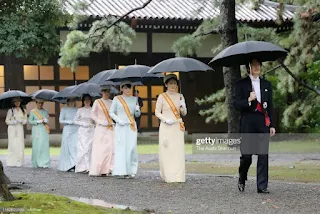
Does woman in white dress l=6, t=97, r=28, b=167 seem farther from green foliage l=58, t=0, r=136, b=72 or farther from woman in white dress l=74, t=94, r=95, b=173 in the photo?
green foliage l=58, t=0, r=136, b=72

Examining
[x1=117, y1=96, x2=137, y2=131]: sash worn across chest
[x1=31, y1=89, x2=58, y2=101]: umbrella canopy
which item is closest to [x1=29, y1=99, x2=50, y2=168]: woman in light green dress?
[x1=31, y1=89, x2=58, y2=101]: umbrella canopy

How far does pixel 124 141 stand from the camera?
11734 millimetres

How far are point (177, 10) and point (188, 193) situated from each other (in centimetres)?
1551

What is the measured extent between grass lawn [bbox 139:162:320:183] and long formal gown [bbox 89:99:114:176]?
1702 mm

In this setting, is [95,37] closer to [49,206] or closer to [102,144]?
[102,144]

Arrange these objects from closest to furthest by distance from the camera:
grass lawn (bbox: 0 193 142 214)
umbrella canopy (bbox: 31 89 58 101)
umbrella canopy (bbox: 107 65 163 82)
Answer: grass lawn (bbox: 0 193 142 214) < umbrella canopy (bbox: 107 65 163 82) < umbrella canopy (bbox: 31 89 58 101)

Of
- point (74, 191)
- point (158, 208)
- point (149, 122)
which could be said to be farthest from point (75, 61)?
point (158, 208)

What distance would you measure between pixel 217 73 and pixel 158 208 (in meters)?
17.3

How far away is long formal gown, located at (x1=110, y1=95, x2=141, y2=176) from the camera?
11.7m

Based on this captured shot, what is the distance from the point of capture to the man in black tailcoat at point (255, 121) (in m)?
8.62

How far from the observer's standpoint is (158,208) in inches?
290

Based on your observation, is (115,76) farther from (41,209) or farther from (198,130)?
(198,130)

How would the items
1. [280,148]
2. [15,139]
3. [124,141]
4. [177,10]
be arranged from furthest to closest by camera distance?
1. [177,10]
2. [280,148]
3. [15,139]
4. [124,141]

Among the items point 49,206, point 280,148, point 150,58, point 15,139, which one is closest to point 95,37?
point 15,139
